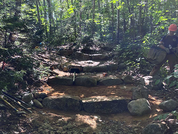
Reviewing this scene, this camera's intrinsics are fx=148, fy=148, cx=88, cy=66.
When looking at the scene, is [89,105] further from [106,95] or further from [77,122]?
[106,95]

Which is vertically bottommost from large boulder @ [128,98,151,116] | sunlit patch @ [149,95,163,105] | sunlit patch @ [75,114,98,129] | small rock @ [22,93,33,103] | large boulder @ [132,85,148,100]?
sunlit patch @ [75,114,98,129]

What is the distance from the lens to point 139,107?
3922mm

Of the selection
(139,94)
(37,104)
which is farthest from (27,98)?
(139,94)

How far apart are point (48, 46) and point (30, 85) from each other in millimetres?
6429

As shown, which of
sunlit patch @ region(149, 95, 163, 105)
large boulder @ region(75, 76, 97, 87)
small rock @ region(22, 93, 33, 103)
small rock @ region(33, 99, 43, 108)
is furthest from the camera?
large boulder @ region(75, 76, 97, 87)

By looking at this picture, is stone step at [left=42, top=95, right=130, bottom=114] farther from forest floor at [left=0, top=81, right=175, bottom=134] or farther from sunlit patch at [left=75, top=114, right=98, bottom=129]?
sunlit patch at [left=75, top=114, right=98, bottom=129]

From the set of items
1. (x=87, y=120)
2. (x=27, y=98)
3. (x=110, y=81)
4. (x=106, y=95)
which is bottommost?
(x=87, y=120)

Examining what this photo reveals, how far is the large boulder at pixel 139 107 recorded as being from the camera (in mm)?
3867

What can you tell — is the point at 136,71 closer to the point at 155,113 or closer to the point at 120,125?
the point at 155,113

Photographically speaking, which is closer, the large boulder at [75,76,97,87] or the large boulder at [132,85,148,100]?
the large boulder at [132,85,148,100]

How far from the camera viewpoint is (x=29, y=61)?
3582 millimetres

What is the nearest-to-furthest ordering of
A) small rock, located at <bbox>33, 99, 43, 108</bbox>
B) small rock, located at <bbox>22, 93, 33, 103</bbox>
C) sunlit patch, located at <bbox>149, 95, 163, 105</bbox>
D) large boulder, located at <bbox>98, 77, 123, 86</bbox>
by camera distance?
small rock, located at <bbox>22, 93, 33, 103</bbox>
small rock, located at <bbox>33, 99, 43, 108</bbox>
sunlit patch, located at <bbox>149, 95, 163, 105</bbox>
large boulder, located at <bbox>98, 77, 123, 86</bbox>

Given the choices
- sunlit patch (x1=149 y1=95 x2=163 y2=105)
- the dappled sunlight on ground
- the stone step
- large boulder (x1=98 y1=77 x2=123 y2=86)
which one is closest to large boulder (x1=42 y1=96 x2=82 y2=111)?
the stone step

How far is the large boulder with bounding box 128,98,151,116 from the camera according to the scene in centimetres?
387
